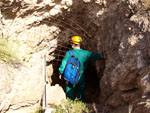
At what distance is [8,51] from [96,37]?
1.55 metres

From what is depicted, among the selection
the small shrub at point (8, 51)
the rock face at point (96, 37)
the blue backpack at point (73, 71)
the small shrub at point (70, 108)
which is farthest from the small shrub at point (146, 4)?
the small shrub at point (8, 51)

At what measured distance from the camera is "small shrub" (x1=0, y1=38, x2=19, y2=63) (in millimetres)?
3064

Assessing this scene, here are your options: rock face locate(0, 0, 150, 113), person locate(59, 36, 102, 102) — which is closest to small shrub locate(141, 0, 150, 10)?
rock face locate(0, 0, 150, 113)

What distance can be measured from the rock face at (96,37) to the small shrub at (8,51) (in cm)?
15

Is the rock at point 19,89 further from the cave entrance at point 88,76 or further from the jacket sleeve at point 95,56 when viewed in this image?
the cave entrance at point 88,76

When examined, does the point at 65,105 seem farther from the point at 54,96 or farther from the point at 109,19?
the point at 109,19

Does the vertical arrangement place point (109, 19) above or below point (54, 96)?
above

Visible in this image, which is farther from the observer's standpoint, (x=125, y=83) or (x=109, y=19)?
(x=109, y=19)

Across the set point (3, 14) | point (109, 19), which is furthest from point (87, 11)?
point (3, 14)

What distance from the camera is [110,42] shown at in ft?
11.4

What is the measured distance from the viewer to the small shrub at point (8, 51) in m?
3.06

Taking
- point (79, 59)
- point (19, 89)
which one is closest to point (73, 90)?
point (79, 59)

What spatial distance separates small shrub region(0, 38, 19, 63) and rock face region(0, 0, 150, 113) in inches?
5.9

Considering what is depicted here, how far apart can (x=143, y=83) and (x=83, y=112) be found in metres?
0.99
